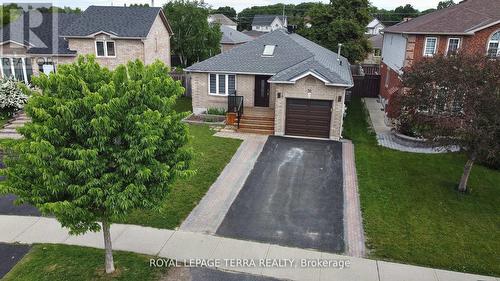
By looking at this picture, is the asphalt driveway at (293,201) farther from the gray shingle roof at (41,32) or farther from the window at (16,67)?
the window at (16,67)

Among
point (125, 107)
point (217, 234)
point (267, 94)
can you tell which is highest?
point (125, 107)

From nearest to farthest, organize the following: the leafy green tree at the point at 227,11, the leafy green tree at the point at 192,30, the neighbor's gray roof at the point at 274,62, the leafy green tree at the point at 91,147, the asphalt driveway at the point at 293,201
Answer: the leafy green tree at the point at 91,147 < the asphalt driveway at the point at 293,201 < the neighbor's gray roof at the point at 274,62 < the leafy green tree at the point at 192,30 < the leafy green tree at the point at 227,11

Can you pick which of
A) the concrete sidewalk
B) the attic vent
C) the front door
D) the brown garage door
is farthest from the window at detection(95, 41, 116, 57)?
the concrete sidewalk

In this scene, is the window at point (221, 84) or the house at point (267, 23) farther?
the house at point (267, 23)

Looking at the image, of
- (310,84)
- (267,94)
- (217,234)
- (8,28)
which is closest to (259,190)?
(217,234)

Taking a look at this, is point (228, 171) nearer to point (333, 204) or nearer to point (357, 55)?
point (333, 204)

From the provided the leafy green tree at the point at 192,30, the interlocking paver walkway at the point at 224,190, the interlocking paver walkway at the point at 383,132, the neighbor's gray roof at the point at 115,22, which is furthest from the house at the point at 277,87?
the leafy green tree at the point at 192,30
